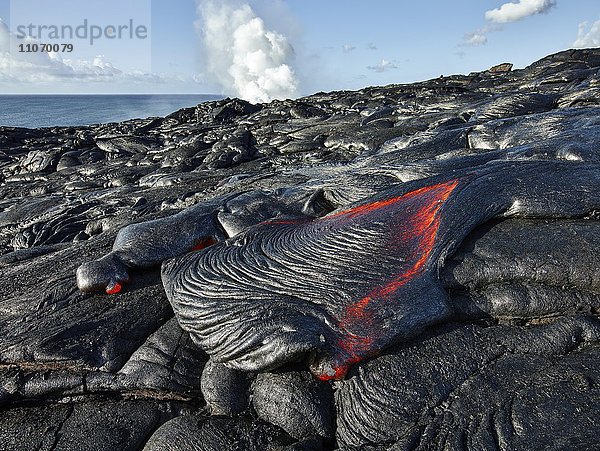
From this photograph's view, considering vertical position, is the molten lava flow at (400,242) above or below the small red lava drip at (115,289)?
above

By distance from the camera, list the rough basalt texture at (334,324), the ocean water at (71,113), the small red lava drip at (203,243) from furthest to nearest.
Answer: the ocean water at (71,113)
the small red lava drip at (203,243)
the rough basalt texture at (334,324)

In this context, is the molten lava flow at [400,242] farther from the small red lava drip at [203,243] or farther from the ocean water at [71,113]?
the ocean water at [71,113]

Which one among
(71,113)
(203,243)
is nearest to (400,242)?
(203,243)

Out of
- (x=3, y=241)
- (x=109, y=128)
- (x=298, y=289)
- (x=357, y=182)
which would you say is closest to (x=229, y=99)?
(x=109, y=128)

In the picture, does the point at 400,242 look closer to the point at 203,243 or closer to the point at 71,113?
the point at 203,243

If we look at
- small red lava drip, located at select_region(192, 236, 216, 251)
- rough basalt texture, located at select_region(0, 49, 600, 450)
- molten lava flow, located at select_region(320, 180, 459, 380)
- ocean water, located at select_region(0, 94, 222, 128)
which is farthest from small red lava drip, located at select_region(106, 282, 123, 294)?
ocean water, located at select_region(0, 94, 222, 128)

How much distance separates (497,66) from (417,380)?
4184 centimetres

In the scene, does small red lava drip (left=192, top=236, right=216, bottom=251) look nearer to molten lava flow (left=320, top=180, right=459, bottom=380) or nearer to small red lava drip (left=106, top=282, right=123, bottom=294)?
small red lava drip (left=106, top=282, right=123, bottom=294)

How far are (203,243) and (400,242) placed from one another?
2686 mm

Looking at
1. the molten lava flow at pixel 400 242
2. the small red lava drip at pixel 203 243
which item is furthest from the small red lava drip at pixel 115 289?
the molten lava flow at pixel 400 242

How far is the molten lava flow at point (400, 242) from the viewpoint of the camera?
4.01 metres

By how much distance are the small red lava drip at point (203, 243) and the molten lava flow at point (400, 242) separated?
1.69 meters

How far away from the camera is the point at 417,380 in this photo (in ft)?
12.9

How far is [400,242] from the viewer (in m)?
4.75
